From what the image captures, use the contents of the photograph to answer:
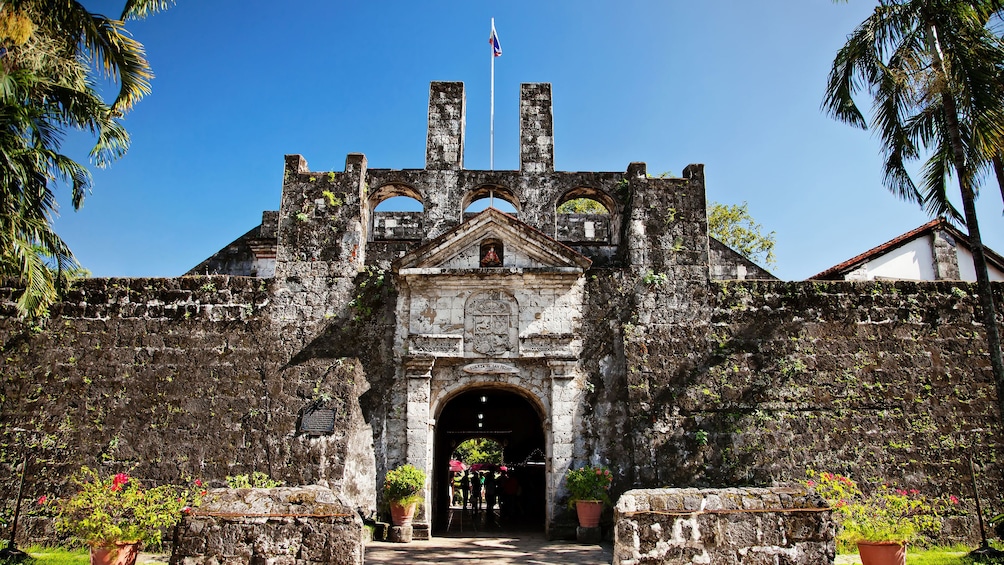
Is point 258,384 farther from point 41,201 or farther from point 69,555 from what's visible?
point 41,201

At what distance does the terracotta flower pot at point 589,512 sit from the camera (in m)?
10.4

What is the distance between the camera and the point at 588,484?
1049 centimetres

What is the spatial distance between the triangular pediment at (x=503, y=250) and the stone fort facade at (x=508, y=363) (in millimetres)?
40

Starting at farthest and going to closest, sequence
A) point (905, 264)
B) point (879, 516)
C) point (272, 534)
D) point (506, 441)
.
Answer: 1. point (506, 441)
2. point (905, 264)
3. point (879, 516)
4. point (272, 534)

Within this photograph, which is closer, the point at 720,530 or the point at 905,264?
the point at 720,530

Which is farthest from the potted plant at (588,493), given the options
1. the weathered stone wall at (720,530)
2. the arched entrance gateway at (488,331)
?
the weathered stone wall at (720,530)

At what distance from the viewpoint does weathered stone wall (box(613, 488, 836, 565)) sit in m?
5.51

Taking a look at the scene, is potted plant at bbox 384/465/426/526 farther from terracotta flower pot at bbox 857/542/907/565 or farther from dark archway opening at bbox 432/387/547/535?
terracotta flower pot at bbox 857/542/907/565

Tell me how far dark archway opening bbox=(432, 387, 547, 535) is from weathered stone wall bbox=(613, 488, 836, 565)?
8.78 m

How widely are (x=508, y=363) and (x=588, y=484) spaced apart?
7.98 feet

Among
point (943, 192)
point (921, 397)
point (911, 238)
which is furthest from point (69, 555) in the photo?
point (911, 238)

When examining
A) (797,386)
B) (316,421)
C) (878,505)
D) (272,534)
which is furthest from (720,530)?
(316,421)

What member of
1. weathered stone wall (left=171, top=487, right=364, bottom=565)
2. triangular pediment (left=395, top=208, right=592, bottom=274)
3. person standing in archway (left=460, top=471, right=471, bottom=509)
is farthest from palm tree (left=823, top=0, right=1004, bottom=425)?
person standing in archway (left=460, top=471, right=471, bottom=509)

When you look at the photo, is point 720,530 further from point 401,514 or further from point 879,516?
point 401,514
